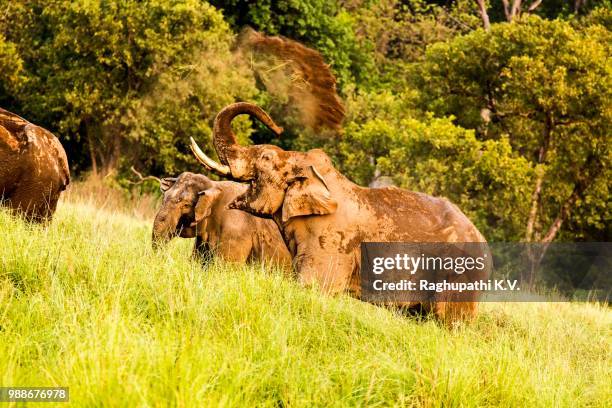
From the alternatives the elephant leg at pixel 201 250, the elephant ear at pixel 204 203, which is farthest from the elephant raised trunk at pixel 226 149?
the elephant leg at pixel 201 250

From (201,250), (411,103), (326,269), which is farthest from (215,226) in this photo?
(411,103)

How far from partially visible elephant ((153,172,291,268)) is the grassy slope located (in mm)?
1351

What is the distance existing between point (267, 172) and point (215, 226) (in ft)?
5.22

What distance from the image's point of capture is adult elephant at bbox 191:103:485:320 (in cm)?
832

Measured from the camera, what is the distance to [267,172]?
851 cm

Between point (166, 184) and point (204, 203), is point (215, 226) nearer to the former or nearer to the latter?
point (204, 203)

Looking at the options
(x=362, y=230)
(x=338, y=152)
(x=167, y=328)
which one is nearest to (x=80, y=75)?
(x=338, y=152)

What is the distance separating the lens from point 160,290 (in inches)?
277

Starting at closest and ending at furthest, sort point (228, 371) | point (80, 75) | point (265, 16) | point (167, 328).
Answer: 1. point (228, 371)
2. point (167, 328)
3. point (80, 75)
4. point (265, 16)

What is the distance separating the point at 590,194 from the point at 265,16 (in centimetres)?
1248

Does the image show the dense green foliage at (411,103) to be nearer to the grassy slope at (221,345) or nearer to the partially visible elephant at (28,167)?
the partially visible elephant at (28,167)

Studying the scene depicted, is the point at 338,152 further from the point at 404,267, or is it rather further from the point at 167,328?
the point at 167,328

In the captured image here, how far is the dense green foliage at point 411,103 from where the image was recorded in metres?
21.7

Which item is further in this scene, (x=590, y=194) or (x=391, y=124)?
(x=391, y=124)
